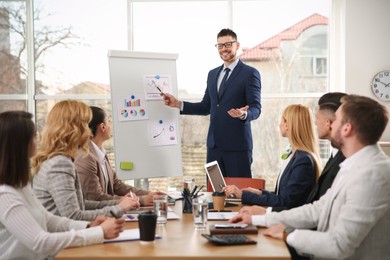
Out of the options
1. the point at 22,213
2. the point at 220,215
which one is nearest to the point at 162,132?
the point at 220,215

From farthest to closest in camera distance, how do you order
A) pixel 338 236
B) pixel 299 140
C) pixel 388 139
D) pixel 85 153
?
1. pixel 388 139
2. pixel 299 140
3. pixel 85 153
4. pixel 338 236

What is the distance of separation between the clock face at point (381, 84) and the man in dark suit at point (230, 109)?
164cm

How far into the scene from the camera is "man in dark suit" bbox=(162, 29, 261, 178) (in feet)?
15.2

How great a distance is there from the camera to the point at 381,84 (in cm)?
564

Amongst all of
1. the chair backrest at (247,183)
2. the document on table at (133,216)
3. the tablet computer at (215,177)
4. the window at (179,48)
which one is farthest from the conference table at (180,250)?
the window at (179,48)

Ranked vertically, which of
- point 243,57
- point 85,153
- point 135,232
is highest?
point 243,57

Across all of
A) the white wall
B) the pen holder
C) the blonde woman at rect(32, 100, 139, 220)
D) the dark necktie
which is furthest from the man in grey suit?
Result: the white wall

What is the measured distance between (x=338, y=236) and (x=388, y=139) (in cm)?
390

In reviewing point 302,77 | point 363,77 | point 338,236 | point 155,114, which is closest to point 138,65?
point 155,114

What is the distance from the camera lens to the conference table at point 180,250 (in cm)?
187

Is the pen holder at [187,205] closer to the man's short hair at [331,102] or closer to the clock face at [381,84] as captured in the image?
the man's short hair at [331,102]

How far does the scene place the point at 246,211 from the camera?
8.60 ft

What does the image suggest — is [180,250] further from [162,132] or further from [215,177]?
[162,132]

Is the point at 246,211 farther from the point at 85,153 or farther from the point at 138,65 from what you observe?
the point at 138,65
